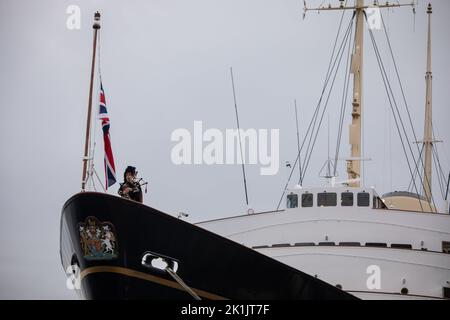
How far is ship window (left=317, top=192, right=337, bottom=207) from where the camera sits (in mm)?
27766

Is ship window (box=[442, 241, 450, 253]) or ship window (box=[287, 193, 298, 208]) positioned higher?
ship window (box=[287, 193, 298, 208])

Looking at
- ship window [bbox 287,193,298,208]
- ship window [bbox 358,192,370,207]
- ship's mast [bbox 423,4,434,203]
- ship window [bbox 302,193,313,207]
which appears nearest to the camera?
ship window [bbox 358,192,370,207]


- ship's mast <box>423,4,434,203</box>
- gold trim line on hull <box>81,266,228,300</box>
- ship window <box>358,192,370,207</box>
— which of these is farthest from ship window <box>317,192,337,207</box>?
ship's mast <box>423,4,434,203</box>

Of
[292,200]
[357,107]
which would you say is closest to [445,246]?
[292,200]

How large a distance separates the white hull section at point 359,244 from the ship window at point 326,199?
615 mm

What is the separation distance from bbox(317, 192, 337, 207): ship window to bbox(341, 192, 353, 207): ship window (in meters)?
0.26

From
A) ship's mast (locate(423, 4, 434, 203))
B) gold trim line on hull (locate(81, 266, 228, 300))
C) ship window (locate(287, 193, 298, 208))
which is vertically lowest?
gold trim line on hull (locate(81, 266, 228, 300))

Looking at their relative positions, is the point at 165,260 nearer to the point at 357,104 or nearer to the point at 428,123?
the point at 357,104

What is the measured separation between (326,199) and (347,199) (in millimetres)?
611

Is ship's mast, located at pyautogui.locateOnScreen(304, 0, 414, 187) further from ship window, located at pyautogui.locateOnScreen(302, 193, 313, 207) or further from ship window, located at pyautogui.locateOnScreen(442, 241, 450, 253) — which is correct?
ship window, located at pyautogui.locateOnScreen(442, 241, 450, 253)

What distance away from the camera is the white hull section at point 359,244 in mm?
24672
